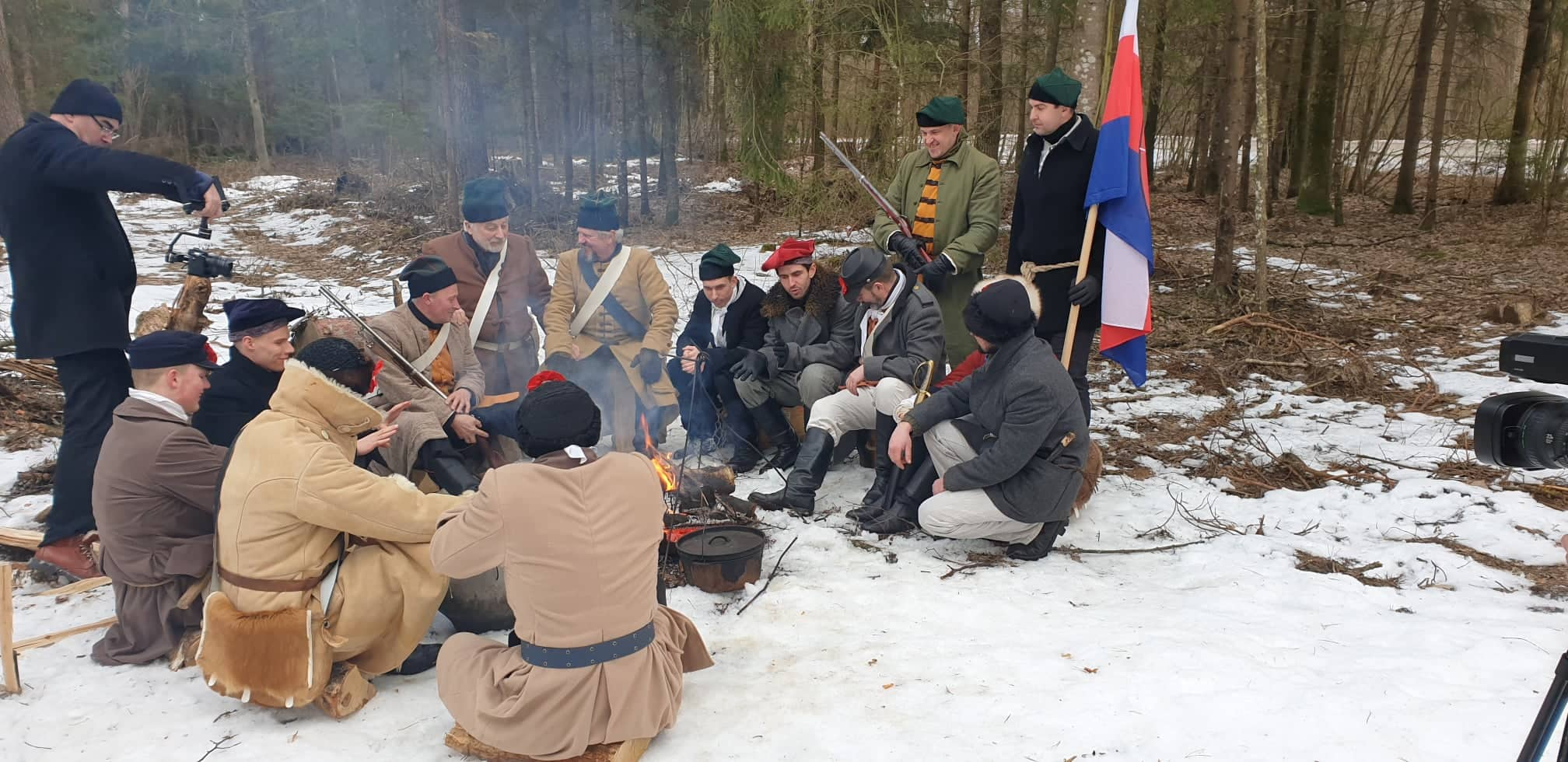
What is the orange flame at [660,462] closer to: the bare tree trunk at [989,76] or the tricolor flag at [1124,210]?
the tricolor flag at [1124,210]

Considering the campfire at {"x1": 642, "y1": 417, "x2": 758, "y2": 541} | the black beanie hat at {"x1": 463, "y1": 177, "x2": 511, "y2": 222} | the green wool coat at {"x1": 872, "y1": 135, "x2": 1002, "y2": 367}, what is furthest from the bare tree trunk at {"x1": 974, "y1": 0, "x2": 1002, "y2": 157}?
the campfire at {"x1": 642, "y1": 417, "x2": 758, "y2": 541}

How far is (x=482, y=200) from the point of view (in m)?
5.42

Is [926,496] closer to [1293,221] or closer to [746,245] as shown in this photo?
[746,245]

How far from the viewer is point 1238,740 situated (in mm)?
2791

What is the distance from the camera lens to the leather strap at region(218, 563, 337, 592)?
9.92 ft

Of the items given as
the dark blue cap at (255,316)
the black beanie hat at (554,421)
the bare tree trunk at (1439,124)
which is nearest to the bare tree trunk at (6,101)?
the dark blue cap at (255,316)

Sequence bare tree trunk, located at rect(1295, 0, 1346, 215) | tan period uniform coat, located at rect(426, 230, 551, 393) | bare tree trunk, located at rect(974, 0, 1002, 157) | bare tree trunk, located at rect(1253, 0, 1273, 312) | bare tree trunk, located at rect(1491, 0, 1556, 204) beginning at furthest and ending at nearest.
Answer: bare tree trunk, located at rect(1295, 0, 1346, 215) → bare tree trunk, located at rect(1491, 0, 1556, 204) → bare tree trunk, located at rect(974, 0, 1002, 157) → bare tree trunk, located at rect(1253, 0, 1273, 312) → tan period uniform coat, located at rect(426, 230, 551, 393)

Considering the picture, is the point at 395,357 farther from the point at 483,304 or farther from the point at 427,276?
the point at 483,304

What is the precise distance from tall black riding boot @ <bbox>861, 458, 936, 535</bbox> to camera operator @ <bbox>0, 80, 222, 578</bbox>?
3496 millimetres

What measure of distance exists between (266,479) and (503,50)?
17.9 metres

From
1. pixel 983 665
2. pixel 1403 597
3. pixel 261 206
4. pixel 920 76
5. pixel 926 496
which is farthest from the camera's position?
pixel 261 206

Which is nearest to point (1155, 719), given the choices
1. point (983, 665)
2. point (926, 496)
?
point (983, 665)

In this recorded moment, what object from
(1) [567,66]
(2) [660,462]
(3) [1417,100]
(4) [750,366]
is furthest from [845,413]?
(1) [567,66]

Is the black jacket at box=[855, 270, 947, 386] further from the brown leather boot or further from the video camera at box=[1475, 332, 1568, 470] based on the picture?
the brown leather boot
